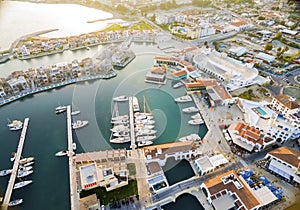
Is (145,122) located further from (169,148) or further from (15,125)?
(15,125)

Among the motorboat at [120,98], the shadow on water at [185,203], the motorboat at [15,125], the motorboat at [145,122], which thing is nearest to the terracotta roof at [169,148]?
the shadow on water at [185,203]

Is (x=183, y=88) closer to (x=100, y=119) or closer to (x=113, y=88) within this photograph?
(x=113, y=88)

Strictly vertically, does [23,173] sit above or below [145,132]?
below

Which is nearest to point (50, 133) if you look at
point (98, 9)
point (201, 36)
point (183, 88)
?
point (183, 88)

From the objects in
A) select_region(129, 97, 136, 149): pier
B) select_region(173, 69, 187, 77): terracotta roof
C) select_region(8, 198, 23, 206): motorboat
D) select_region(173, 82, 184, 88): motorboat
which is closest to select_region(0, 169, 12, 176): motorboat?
select_region(8, 198, 23, 206): motorboat

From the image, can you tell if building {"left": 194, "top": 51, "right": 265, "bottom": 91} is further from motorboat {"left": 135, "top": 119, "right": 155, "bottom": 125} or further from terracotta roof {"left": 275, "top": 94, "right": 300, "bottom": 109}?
motorboat {"left": 135, "top": 119, "right": 155, "bottom": 125}

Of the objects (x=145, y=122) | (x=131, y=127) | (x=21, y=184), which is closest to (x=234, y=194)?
(x=145, y=122)
